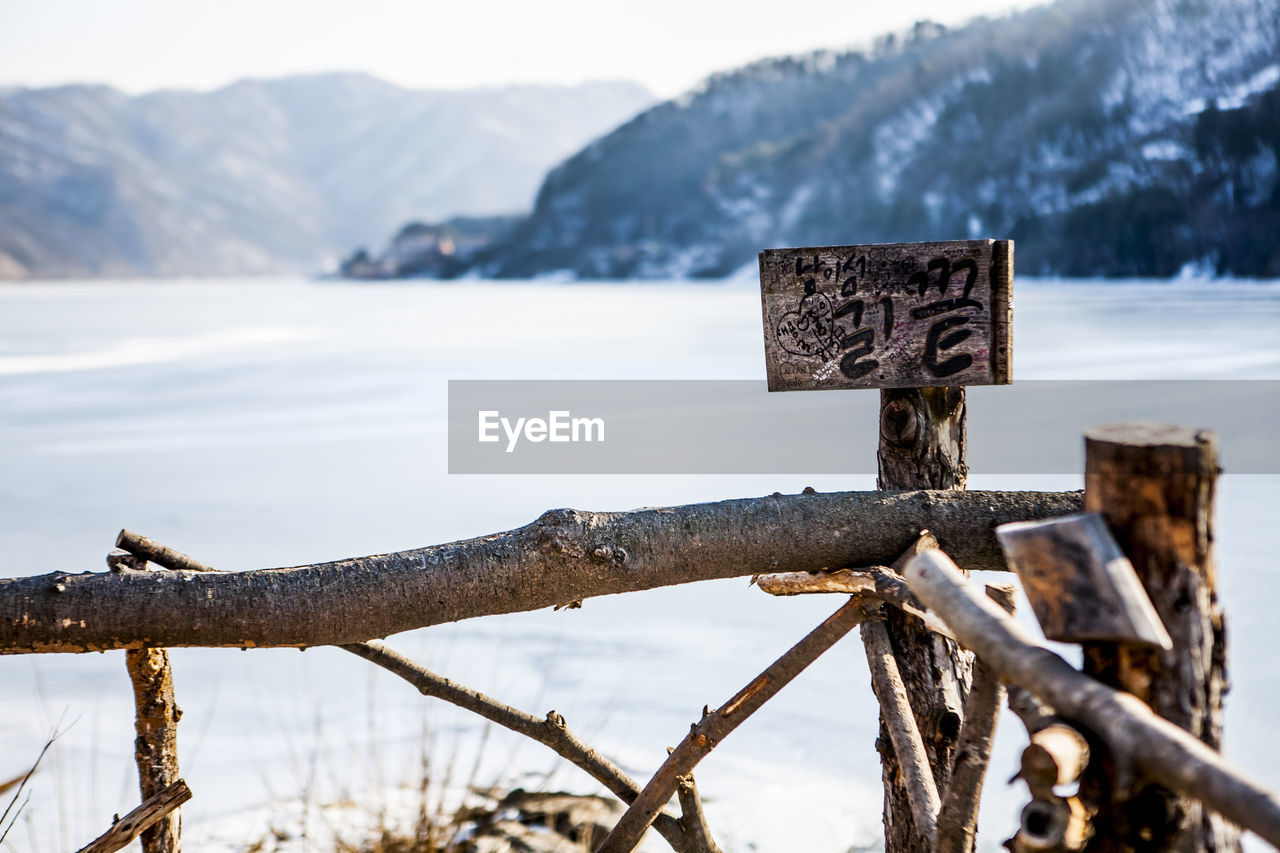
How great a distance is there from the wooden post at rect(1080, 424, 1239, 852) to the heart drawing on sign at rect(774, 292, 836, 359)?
853 mm

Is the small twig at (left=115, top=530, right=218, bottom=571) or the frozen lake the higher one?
the small twig at (left=115, top=530, right=218, bottom=571)

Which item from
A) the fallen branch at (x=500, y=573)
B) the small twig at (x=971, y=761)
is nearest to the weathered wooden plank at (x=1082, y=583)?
the small twig at (x=971, y=761)

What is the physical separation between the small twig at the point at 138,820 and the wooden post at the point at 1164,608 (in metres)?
1.56

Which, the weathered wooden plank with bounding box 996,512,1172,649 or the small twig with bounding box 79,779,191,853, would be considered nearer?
the weathered wooden plank with bounding box 996,512,1172,649

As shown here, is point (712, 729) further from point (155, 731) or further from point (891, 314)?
point (155, 731)

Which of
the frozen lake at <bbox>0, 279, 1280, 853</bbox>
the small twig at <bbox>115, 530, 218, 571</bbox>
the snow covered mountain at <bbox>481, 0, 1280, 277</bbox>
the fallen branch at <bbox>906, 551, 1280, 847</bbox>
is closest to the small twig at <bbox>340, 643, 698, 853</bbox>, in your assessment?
the frozen lake at <bbox>0, 279, 1280, 853</bbox>

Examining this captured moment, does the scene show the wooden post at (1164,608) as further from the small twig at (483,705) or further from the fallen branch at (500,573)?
the small twig at (483,705)

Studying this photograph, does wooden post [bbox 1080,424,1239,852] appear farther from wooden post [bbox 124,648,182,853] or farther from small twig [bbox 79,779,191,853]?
wooden post [bbox 124,648,182,853]

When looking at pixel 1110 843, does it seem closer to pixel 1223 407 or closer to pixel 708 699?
pixel 708 699

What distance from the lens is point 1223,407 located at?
12.1 meters

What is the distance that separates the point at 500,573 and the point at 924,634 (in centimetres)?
89

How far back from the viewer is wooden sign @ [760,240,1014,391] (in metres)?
2.00

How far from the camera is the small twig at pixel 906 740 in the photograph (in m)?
1.86
